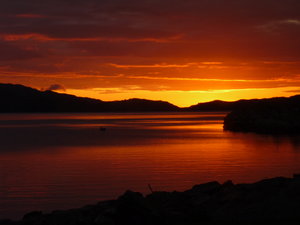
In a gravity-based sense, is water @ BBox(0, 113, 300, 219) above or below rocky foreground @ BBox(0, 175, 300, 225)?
below

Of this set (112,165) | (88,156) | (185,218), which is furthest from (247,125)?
(185,218)

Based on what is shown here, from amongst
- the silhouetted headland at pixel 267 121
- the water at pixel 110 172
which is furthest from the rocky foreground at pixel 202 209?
the silhouetted headland at pixel 267 121

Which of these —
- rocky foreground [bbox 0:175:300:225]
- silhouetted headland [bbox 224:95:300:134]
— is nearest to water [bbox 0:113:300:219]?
rocky foreground [bbox 0:175:300:225]

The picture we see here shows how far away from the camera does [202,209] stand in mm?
18594

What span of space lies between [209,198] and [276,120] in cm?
8657

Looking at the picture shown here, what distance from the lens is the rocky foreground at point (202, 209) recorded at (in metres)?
16.4

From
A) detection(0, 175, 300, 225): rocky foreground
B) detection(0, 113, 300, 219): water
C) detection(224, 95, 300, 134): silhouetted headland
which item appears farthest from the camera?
detection(224, 95, 300, 134): silhouetted headland

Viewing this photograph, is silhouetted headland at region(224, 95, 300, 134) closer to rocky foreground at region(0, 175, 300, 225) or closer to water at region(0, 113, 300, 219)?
water at region(0, 113, 300, 219)

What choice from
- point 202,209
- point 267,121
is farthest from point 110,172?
point 267,121

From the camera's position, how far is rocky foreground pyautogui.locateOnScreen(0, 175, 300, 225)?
16.4 metres

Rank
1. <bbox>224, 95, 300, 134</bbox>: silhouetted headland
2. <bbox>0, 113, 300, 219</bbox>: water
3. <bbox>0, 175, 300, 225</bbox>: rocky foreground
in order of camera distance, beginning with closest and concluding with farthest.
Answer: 1. <bbox>0, 175, 300, 225</bbox>: rocky foreground
2. <bbox>0, 113, 300, 219</bbox>: water
3. <bbox>224, 95, 300, 134</bbox>: silhouetted headland

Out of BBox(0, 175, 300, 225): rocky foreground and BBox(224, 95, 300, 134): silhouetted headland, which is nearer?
BBox(0, 175, 300, 225): rocky foreground

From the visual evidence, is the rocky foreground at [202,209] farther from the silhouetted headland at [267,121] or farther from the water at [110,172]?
the silhouetted headland at [267,121]

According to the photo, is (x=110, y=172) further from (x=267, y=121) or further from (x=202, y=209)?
(x=267, y=121)
